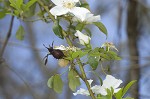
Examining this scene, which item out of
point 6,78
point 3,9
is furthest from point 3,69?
point 3,9

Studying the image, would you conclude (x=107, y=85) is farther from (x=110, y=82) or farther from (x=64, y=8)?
(x=64, y=8)

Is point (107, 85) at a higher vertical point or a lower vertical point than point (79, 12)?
lower

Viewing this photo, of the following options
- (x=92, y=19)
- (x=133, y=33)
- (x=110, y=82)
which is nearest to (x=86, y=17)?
(x=92, y=19)

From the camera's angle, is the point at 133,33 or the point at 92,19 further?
the point at 133,33

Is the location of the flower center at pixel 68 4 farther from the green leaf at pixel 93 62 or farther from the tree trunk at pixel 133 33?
the tree trunk at pixel 133 33

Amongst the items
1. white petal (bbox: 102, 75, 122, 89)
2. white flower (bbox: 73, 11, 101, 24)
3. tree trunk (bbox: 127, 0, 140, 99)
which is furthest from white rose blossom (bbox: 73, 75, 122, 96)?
tree trunk (bbox: 127, 0, 140, 99)

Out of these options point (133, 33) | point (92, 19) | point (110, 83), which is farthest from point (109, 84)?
point (133, 33)

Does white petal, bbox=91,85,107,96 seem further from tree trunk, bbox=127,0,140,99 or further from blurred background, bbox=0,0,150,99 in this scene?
tree trunk, bbox=127,0,140,99

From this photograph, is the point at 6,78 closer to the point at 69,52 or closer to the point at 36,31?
the point at 36,31
